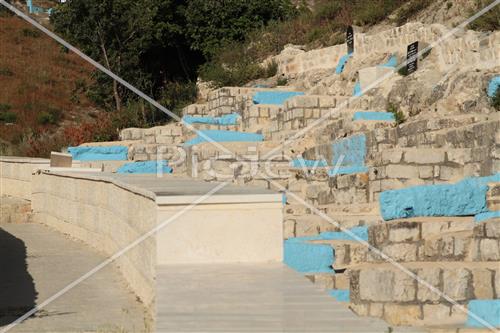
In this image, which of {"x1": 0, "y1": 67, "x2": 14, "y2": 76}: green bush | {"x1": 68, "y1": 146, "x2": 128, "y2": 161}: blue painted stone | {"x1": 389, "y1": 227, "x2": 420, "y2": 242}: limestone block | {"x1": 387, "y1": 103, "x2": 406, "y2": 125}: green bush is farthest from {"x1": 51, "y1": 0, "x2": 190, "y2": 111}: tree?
{"x1": 389, "y1": 227, "x2": 420, "y2": 242}: limestone block

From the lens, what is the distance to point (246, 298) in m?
5.34

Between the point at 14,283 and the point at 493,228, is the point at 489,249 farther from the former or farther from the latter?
the point at 14,283

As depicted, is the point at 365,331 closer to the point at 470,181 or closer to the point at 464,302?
the point at 464,302

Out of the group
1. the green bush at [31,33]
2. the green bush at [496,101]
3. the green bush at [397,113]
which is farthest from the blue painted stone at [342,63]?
the green bush at [31,33]

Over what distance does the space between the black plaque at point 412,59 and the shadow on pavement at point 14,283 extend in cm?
737

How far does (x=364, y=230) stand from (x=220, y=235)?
2659mm

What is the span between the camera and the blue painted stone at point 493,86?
38.1 ft

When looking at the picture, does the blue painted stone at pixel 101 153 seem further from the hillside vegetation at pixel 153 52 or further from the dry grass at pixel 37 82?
the dry grass at pixel 37 82

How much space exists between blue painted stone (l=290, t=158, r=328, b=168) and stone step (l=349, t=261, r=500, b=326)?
5.48 meters

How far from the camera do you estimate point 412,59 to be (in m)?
15.5

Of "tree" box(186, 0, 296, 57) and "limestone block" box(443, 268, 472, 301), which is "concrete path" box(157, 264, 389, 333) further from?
"tree" box(186, 0, 296, 57)

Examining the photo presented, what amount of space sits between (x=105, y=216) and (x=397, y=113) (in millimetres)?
5511

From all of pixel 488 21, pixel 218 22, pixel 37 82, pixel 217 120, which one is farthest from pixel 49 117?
pixel 488 21

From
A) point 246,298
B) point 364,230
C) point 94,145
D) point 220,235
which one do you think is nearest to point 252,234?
point 220,235
